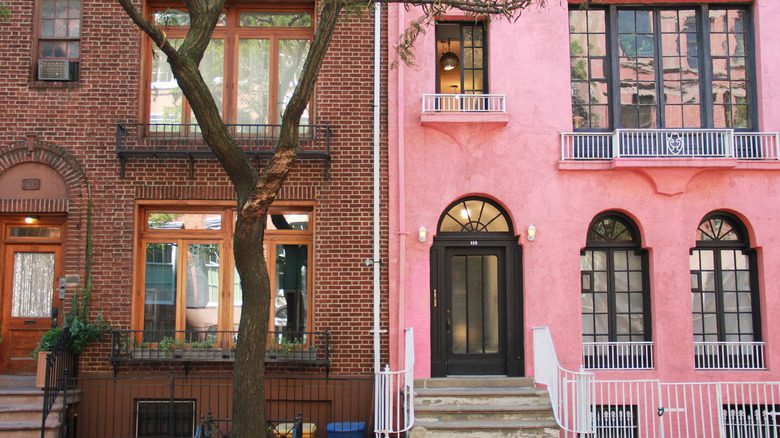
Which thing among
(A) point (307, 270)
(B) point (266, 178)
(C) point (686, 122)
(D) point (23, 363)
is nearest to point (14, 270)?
(D) point (23, 363)

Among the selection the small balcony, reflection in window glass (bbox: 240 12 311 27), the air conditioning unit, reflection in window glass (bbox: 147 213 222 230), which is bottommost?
reflection in window glass (bbox: 147 213 222 230)

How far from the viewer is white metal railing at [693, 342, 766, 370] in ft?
37.5

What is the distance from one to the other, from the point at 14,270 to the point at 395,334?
648 centimetres

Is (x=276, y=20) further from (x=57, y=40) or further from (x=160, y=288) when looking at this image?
(x=160, y=288)

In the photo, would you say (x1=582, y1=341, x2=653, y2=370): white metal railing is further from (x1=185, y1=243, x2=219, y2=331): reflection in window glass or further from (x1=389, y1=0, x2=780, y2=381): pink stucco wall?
(x1=185, y1=243, x2=219, y2=331): reflection in window glass

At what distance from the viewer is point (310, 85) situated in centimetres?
823

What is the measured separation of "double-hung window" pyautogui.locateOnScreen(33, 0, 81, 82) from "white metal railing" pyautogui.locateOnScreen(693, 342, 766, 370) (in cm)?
1147

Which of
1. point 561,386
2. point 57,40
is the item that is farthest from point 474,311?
point 57,40

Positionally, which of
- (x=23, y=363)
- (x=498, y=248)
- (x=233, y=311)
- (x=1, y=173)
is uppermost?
(x=1, y=173)

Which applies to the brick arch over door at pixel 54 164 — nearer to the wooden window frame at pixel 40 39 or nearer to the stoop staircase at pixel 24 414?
the wooden window frame at pixel 40 39

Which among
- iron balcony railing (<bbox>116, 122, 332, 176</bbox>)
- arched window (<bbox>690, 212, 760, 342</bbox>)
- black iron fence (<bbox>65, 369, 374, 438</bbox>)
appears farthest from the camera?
arched window (<bbox>690, 212, 760, 342</bbox>)

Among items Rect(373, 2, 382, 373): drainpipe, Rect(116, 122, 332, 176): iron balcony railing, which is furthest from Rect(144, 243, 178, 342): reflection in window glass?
Rect(373, 2, 382, 373): drainpipe

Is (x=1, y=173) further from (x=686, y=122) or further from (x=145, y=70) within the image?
(x=686, y=122)

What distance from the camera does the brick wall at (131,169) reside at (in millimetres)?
11320
